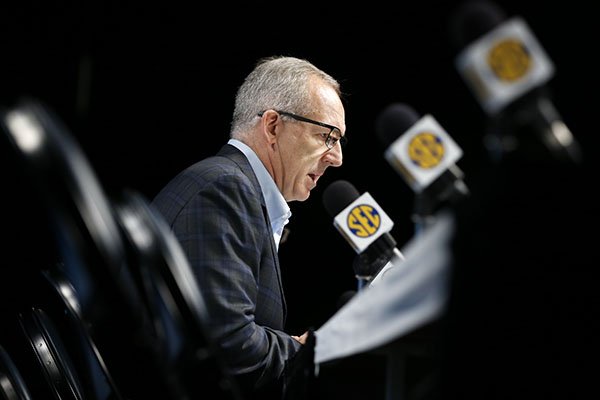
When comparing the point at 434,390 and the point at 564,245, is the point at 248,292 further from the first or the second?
the point at 564,245

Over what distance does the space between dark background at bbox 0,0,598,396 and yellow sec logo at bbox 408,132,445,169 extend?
111cm

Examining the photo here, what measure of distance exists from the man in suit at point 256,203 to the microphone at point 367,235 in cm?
25

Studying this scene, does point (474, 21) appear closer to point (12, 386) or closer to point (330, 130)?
point (12, 386)

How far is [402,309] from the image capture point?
104 cm

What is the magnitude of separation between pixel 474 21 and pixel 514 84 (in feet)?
0.43

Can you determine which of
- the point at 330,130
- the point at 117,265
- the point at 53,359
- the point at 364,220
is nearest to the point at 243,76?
the point at 330,130

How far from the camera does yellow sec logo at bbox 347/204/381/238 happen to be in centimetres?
198

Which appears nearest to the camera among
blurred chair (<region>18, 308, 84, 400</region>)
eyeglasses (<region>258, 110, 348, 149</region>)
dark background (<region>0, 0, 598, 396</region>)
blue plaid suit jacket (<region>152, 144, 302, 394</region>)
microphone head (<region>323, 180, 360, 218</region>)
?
blurred chair (<region>18, 308, 84, 400</region>)

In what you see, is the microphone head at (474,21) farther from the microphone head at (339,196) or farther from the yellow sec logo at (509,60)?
the microphone head at (339,196)

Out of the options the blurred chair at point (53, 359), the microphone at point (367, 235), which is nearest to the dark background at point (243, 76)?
the blurred chair at point (53, 359)

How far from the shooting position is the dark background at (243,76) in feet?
7.64

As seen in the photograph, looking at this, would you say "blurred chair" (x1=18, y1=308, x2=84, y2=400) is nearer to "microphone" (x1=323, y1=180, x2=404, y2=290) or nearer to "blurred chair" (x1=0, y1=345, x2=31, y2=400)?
"blurred chair" (x1=0, y1=345, x2=31, y2=400)

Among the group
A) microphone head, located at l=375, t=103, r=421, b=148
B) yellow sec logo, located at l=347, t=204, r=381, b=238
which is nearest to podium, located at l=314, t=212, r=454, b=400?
microphone head, located at l=375, t=103, r=421, b=148

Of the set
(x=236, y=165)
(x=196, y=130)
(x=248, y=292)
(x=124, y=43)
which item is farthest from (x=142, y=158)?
(x=248, y=292)
